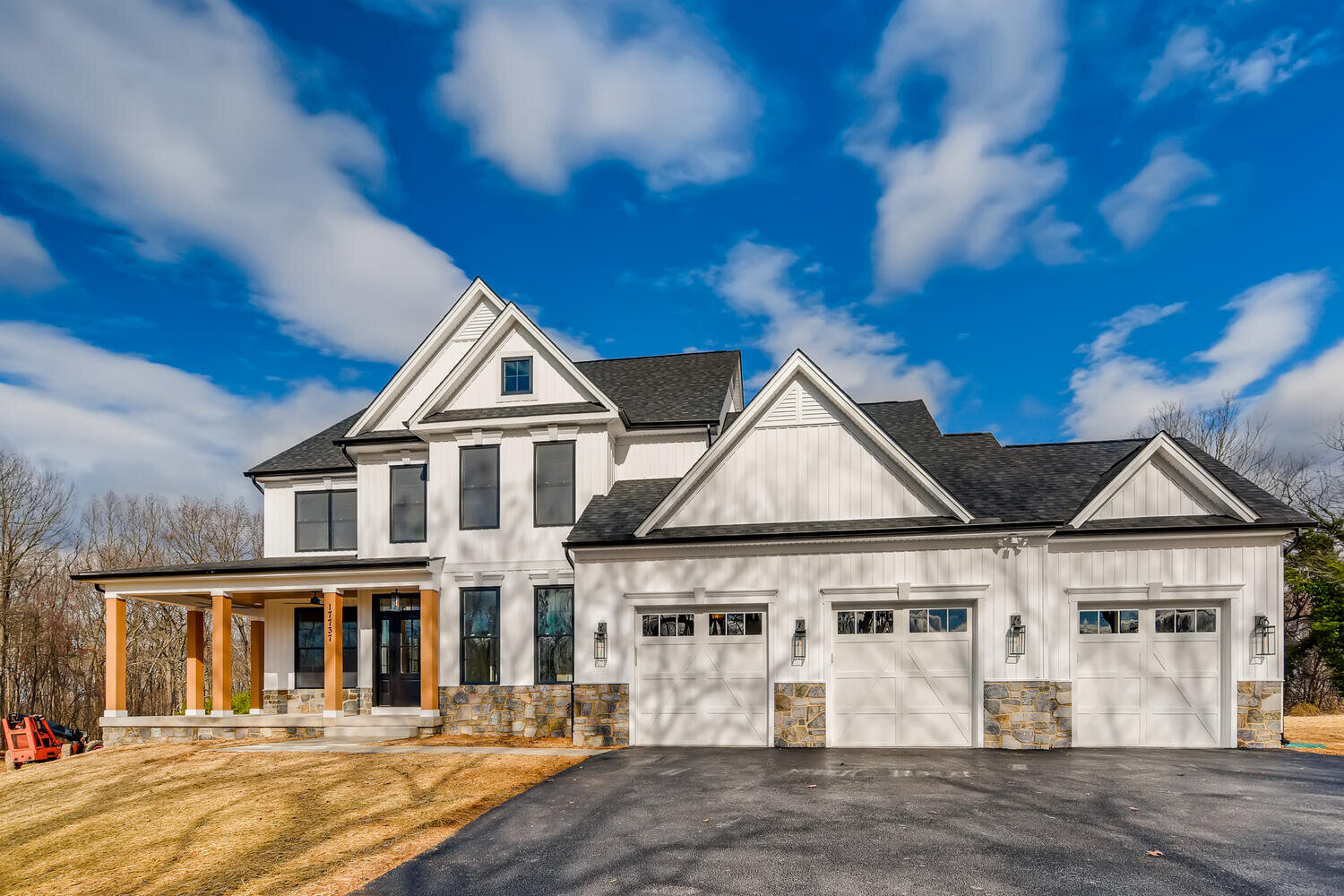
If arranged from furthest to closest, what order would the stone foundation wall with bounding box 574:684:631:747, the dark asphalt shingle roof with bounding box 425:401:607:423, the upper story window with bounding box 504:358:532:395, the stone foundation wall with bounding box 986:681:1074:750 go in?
the upper story window with bounding box 504:358:532:395 → the dark asphalt shingle roof with bounding box 425:401:607:423 → the stone foundation wall with bounding box 574:684:631:747 → the stone foundation wall with bounding box 986:681:1074:750

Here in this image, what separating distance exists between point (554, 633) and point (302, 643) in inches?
301

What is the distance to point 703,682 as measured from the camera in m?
14.3

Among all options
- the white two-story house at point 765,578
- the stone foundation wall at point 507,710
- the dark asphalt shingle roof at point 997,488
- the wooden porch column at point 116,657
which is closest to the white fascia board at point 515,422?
the white two-story house at point 765,578

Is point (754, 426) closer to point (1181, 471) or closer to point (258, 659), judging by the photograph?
point (1181, 471)

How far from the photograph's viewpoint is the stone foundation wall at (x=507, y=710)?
1625 cm

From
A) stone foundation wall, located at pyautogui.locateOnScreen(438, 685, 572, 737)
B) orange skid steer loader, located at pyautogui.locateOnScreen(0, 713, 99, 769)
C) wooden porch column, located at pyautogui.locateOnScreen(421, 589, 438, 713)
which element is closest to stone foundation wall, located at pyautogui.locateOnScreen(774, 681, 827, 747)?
stone foundation wall, located at pyautogui.locateOnScreen(438, 685, 572, 737)

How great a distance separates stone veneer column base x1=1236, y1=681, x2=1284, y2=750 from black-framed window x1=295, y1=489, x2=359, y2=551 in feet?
61.0

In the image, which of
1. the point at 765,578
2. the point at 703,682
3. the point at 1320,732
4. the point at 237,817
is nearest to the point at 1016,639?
the point at 765,578

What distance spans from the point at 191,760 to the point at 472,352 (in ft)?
30.4

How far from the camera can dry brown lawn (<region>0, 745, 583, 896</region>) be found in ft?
25.8

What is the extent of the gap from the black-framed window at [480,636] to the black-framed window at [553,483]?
1.94 meters

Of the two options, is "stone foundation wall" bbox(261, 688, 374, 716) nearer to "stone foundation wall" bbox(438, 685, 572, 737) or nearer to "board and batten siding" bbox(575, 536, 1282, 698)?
"stone foundation wall" bbox(438, 685, 572, 737)

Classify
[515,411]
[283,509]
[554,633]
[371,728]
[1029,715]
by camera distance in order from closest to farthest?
[1029,715]
[371,728]
[554,633]
[515,411]
[283,509]

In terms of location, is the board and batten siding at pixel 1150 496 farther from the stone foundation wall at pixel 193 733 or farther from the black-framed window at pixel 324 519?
the black-framed window at pixel 324 519
